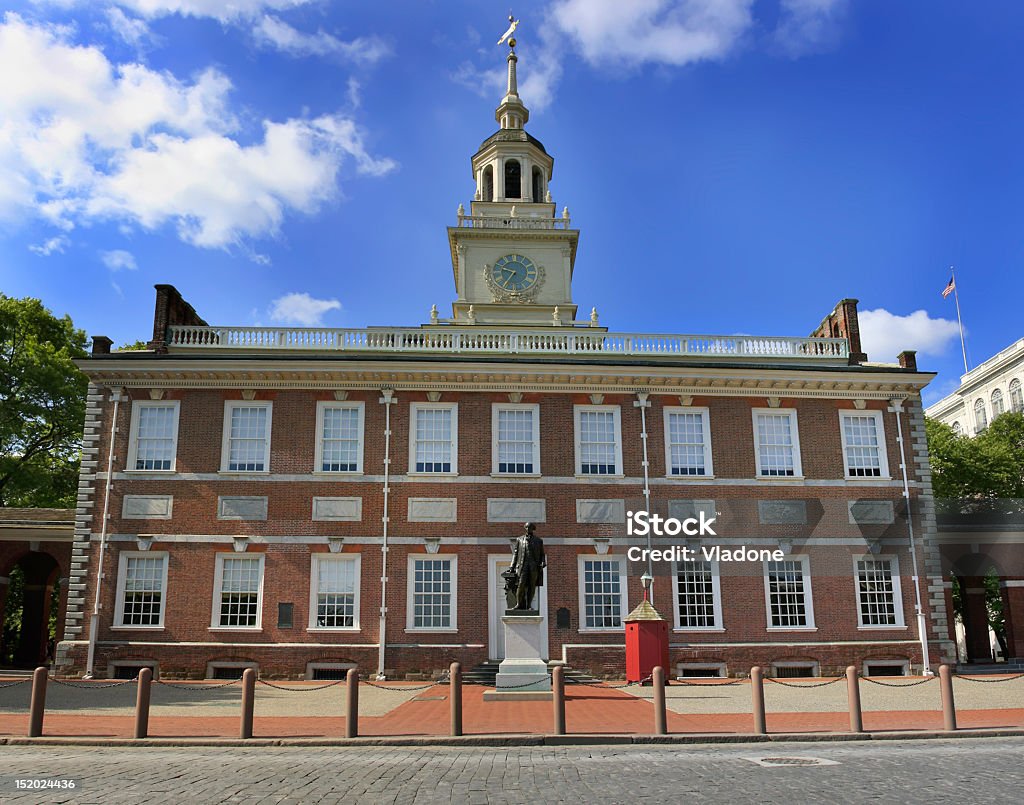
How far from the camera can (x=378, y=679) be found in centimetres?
2341

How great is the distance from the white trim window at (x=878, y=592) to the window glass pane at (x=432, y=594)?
468 inches

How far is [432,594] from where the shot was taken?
2450 centimetres

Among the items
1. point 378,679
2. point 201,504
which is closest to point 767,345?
point 378,679

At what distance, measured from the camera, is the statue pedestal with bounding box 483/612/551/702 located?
1850 centimetres

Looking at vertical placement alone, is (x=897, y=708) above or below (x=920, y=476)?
below

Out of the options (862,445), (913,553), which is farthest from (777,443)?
(913,553)

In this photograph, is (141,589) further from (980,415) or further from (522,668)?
(980,415)

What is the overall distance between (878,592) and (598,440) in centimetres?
931

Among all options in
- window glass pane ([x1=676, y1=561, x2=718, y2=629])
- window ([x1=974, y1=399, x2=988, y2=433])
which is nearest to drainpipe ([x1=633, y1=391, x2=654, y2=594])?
window glass pane ([x1=676, y1=561, x2=718, y2=629])

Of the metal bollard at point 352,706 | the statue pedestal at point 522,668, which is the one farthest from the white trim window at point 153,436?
the metal bollard at point 352,706

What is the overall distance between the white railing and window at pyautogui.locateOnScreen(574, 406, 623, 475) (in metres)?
2.74

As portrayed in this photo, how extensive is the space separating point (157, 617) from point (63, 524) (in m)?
6.88

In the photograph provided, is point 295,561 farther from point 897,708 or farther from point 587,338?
point 897,708

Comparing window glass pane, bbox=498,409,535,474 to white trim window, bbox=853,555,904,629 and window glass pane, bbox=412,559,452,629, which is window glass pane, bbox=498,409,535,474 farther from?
white trim window, bbox=853,555,904,629
